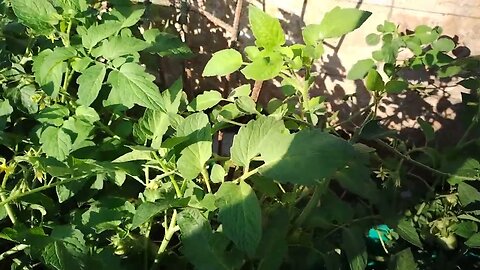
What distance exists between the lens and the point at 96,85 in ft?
4.24

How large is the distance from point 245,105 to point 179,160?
236 mm

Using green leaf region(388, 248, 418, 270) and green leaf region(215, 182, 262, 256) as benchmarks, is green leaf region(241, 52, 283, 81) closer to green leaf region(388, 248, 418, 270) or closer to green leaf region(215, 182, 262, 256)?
green leaf region(215, 182, 262, 256)

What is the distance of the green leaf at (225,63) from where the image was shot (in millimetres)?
1438

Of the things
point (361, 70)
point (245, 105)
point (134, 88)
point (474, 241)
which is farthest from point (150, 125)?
point (474, 241)

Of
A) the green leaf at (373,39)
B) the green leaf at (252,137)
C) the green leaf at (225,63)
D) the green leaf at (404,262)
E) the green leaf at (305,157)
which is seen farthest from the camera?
the green leaf at (373,39)

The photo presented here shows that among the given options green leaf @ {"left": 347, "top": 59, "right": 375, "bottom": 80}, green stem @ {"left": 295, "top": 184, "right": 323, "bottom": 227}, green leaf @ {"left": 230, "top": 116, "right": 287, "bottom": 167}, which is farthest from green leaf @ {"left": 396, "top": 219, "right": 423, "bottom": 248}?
green leaf @ {"left": 230, "top": 116, "right": 287, "bottom": 167}

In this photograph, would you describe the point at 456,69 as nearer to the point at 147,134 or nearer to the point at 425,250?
the point at 425,250

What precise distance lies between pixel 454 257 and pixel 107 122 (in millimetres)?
1018

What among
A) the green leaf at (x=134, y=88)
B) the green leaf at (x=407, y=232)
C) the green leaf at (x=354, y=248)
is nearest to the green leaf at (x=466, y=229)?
the green leaf at (x=407, y=232)

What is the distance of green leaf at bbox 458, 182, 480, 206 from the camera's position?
1.54m

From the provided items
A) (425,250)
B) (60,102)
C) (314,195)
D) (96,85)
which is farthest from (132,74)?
(425,250)

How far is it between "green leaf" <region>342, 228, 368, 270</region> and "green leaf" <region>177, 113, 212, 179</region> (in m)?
0.39

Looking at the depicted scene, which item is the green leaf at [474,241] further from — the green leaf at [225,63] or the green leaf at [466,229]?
the green leaf at [225,63]

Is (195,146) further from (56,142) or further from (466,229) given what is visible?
(466,229)
